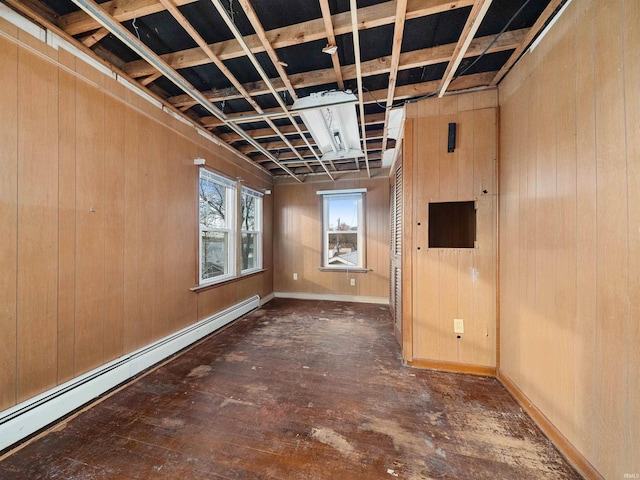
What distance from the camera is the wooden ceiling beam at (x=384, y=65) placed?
5.87 feet

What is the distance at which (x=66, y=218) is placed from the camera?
1751 millimetres

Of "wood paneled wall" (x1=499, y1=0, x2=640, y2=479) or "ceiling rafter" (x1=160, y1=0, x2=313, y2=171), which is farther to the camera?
"ceiling rafter" (x1=160, y1=0, x2=313, y2=171)

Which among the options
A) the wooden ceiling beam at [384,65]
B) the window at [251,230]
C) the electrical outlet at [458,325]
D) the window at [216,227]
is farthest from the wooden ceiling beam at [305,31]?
the electrical outlet at [458,325]

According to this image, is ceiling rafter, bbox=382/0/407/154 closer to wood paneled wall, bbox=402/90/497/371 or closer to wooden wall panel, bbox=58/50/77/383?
wood paneled wall, bbox=402/90/497/371

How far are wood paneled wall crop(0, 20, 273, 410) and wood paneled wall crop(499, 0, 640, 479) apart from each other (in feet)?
10.9

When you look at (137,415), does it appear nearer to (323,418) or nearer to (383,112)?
(323,418)

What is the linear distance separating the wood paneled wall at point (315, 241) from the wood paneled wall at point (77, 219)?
2663 mm

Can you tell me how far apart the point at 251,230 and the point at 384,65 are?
3.49 meters

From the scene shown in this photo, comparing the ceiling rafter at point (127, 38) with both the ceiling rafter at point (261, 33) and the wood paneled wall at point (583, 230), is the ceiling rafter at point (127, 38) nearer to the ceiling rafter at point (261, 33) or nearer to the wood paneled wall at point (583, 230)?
the ceiling rafter at point (261, 33)

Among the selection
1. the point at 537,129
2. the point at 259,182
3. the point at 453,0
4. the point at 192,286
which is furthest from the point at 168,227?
the point at 537,129

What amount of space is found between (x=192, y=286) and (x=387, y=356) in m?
2.47

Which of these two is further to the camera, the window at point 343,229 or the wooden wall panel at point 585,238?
the window at point 343,229

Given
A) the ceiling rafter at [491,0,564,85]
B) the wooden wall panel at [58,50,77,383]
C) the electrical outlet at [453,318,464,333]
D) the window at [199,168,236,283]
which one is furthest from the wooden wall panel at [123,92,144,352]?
the ceiling rafter at [491,0,564,85]

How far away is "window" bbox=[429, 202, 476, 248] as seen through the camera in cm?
280
